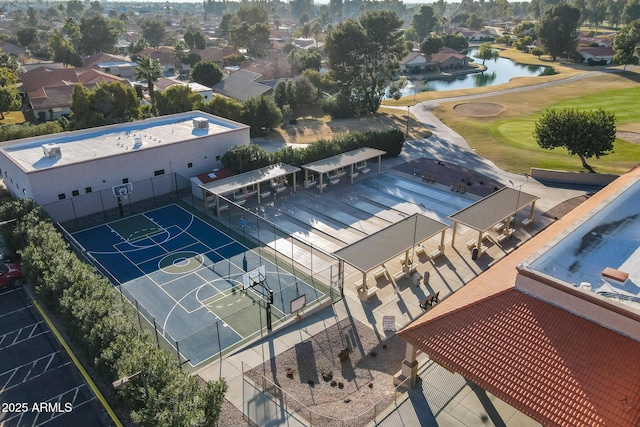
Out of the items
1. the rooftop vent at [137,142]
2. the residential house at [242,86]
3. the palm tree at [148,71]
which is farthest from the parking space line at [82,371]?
Answer: the residential house at [242,86]

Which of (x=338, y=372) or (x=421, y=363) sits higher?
(x=421, y=363)

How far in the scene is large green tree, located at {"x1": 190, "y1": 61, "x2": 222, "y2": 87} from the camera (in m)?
93.3

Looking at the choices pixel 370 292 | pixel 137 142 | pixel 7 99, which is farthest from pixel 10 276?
pixel 7 99

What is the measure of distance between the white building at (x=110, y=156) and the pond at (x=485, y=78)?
74.9m

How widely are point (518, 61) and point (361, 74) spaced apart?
9223 cm

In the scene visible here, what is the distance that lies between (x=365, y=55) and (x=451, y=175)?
34.8 m

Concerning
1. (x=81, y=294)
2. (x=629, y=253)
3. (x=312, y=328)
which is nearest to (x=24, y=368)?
(x=81, y=294)

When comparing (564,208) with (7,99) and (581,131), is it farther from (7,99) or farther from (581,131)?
(7,99)

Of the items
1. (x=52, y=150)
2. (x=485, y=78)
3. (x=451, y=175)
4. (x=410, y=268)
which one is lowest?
(x=485, y=78)

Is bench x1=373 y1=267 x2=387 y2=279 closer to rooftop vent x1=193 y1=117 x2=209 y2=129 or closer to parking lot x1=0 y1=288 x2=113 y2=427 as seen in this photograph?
parking lot x1=0 y1=288 x2=113 y2=427

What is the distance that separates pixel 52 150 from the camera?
1508 inches

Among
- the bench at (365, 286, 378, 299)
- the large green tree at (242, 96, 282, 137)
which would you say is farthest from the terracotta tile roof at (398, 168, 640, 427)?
the large green tree at (242, 96, 282, 137)

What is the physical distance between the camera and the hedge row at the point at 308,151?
4331 centimetres

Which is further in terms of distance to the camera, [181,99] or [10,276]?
[181,99]
